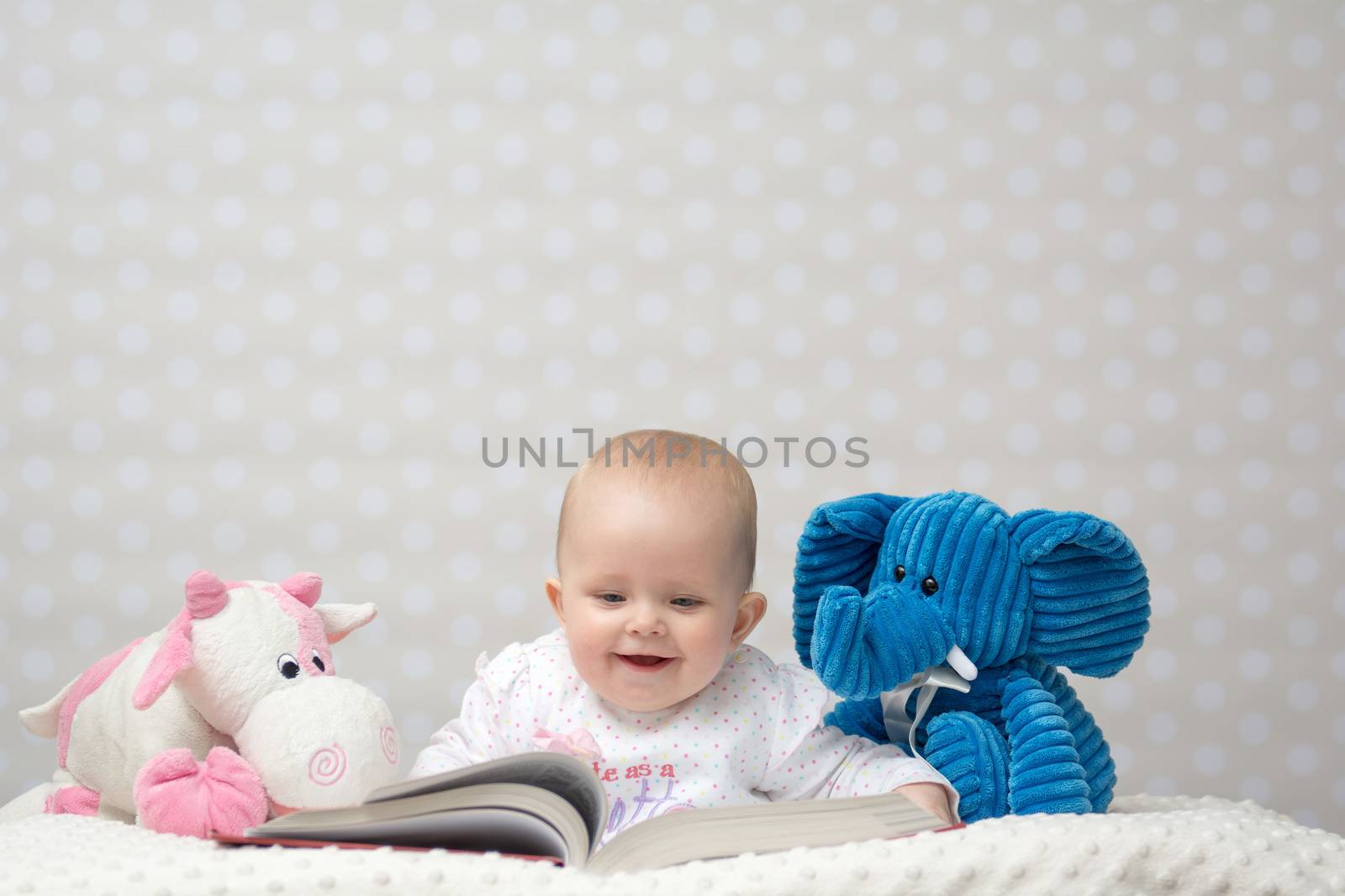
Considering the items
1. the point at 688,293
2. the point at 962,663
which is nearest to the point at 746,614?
Answer: the point at 962,663

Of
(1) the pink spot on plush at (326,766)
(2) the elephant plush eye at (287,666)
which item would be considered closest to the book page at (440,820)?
(1) the pink spot on plush at (326,766)

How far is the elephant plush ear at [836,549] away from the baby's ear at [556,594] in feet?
0.81

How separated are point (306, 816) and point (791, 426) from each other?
1.20 m

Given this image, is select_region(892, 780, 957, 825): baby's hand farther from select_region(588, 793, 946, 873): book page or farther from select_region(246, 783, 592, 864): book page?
select_region(246, 783, 592, 864): book page

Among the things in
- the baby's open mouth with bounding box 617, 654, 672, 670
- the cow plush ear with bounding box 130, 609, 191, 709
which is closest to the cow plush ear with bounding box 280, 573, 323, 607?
the cow plush ear with bounding box 130, 609, 191, 709

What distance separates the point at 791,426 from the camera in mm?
1998

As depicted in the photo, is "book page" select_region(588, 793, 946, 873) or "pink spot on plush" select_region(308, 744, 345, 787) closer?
"book page" select_region(588, 793, 946, 873)

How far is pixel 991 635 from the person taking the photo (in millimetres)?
1182

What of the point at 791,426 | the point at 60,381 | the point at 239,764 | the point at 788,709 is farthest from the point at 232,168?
the point at 788,709

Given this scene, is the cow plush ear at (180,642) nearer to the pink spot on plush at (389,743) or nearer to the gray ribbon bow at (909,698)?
the pink spot on plush at (389,743)

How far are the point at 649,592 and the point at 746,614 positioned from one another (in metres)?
0.13

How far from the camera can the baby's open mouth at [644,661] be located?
1.21 meters

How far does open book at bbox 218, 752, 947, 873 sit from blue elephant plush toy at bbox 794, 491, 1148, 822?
0.20 m

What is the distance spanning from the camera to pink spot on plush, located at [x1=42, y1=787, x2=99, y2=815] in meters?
1.26
